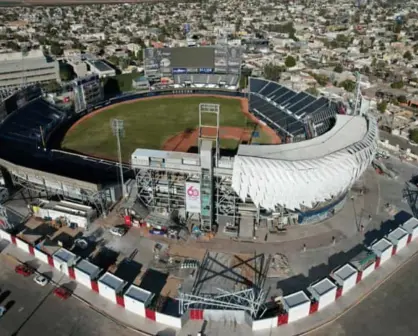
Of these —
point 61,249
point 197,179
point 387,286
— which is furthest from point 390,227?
point 61,249

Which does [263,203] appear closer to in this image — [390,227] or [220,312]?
[220,312]

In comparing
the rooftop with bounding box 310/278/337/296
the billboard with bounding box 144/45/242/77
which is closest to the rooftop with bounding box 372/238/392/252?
the rooftop with bounding box 310/278/337/296

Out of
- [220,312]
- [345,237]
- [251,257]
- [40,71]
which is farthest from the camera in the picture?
[40,71]

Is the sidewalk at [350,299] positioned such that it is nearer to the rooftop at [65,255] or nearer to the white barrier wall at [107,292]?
the white barrier wall at [107,292]

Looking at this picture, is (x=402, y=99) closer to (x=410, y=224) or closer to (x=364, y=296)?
(x=410, y=224)

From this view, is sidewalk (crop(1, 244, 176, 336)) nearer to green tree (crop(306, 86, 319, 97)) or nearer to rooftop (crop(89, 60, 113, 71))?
green tree (crop(306, 86, 319, 97))

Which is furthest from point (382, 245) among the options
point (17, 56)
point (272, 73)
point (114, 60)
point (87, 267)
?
point (114, 60)
